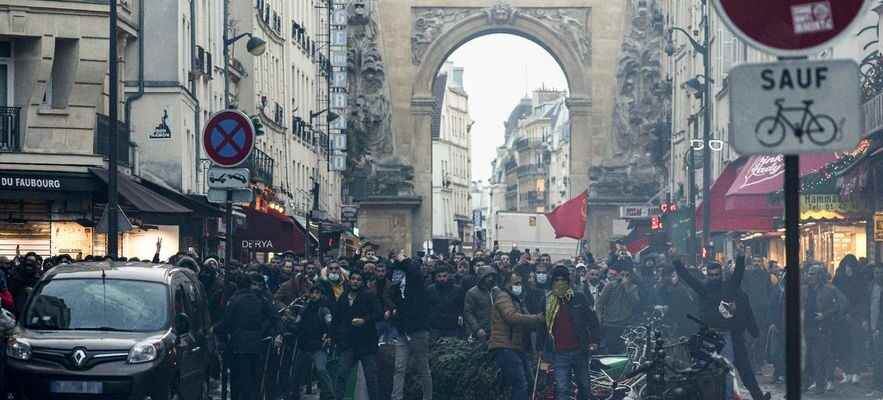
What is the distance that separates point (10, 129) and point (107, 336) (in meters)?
14.4

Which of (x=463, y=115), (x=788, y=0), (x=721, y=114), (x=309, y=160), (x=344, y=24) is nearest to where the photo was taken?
(x=788, y=0)

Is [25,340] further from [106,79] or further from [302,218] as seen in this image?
[302,218]

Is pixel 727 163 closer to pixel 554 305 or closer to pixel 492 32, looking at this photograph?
pixel 554 305

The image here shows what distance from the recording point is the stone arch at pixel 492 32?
75625 mm

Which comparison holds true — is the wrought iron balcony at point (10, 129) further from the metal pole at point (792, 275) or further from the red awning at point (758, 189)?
the metal pole at point (792, 275)

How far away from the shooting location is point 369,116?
74.7 m

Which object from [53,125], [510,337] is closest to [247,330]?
[510,337]

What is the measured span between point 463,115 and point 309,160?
9486 centimetres

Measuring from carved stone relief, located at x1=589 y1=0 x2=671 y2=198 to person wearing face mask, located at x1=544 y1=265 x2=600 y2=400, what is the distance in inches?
2121

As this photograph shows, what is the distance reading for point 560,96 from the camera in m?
184

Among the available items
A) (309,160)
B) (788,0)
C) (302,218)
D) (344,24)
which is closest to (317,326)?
(788,0)

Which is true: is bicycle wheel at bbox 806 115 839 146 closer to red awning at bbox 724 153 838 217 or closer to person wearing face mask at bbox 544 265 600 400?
person wearing face mask at bbox 544 265 600 400

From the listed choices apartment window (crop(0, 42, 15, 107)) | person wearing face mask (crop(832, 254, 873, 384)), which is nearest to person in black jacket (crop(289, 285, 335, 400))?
person wearing face mask (crop(832, 254, 873, 384))

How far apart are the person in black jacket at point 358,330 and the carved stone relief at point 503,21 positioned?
56177 millimetres
